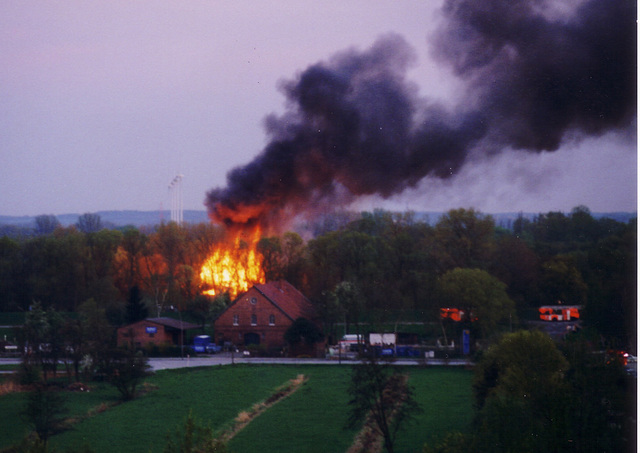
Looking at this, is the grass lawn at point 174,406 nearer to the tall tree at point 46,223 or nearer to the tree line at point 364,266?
the tree line at point 364,266

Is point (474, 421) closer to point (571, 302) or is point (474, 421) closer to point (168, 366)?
point (168, 366)

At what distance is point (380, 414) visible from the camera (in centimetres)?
1622

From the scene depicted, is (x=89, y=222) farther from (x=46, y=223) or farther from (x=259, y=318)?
(x=259, y=318)

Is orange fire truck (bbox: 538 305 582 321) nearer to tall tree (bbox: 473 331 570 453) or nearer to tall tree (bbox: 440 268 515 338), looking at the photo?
tall tree (bbox: 440 268 515 338)

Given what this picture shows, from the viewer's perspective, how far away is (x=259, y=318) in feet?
111

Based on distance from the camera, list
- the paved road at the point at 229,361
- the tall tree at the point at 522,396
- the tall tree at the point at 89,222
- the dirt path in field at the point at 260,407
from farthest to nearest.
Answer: the tall tree at the point at 89,222 < the paved road at the point at 229,361 < the dirt path in field at the point at 260,407 < the tall tree at the point at 522,396

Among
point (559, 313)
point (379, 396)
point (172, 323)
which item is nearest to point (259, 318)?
point (172, 323)

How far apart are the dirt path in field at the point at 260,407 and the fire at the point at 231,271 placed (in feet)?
42.2

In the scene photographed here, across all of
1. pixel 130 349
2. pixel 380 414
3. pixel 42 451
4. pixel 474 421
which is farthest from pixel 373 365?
pixel 130 349

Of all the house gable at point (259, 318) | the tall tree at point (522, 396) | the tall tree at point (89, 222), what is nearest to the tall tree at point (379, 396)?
the tall tree at point (522, 396)

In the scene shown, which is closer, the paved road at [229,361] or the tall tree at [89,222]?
the paved road at [229,361]

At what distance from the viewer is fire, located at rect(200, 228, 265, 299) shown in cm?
3772

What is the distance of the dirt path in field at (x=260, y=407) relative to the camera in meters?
18.3

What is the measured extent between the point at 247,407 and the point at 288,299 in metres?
14.4
